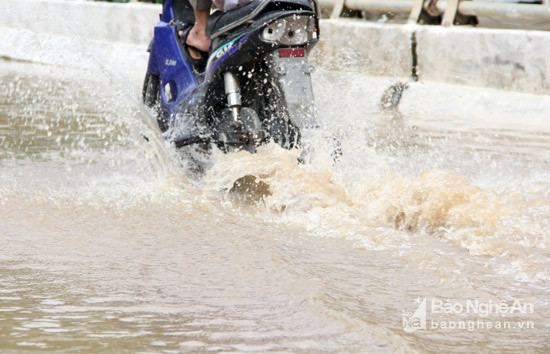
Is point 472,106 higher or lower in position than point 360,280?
higher

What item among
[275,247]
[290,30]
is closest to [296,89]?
[290,30]

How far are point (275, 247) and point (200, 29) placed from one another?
1.73 meters

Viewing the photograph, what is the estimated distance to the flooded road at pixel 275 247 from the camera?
239 cm

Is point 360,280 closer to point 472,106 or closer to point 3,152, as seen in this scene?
point 3,152

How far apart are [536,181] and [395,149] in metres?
1.30

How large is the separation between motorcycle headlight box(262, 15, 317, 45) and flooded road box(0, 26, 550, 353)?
20.3 inches

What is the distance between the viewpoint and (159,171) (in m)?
4.55

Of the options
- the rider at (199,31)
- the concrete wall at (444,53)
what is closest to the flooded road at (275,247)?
the rider at (199,31)

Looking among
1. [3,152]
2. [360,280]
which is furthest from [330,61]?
[360,280]

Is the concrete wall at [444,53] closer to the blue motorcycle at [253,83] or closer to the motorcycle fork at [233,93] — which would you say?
the blue motorcycle at [253,83]

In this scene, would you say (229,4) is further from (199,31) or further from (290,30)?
(199,31)

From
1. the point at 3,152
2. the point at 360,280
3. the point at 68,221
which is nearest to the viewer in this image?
the point at 360,280

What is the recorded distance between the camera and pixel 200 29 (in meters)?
4.58

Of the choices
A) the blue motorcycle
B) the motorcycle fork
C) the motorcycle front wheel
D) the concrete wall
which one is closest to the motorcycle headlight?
the blue motorcycle
